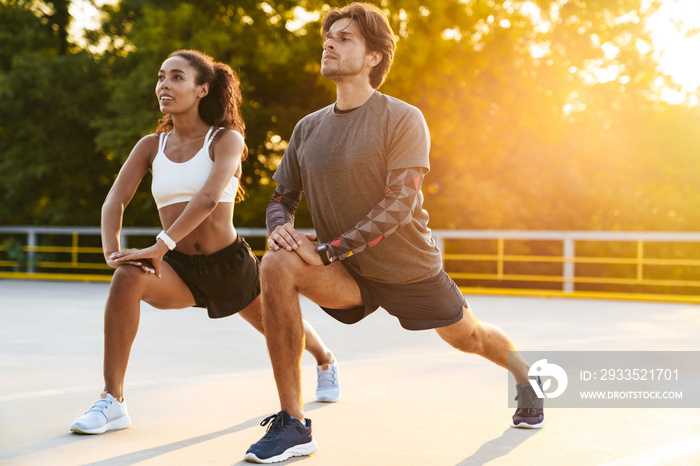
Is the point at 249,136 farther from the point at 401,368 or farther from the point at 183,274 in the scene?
the point at 183,274

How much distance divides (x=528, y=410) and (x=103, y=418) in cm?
197

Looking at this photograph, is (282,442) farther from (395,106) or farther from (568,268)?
(568,268)

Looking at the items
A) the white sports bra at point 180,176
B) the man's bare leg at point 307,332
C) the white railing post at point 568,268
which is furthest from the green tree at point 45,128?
the white sports bra at point 180,176

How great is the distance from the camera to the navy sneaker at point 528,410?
4.43 meters

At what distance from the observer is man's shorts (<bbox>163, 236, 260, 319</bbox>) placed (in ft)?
15.0

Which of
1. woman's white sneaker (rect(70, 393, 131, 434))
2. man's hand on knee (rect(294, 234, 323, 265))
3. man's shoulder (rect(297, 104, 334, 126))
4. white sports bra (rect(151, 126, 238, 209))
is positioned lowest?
woman's white sneaker (rect(70, 393, 131, 434))

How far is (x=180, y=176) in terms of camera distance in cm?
457

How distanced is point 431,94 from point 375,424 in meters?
18.4

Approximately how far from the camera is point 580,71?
25.5 meters

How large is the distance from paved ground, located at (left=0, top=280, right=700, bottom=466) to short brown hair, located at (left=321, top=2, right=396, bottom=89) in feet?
5.42

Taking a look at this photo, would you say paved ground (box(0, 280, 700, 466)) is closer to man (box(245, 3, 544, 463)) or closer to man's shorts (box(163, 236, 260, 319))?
man (box(245, 3, 544, 463))

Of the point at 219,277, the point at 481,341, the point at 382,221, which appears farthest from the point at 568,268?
the point at 382,221

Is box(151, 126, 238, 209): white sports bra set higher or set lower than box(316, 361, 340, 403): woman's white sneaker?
higher

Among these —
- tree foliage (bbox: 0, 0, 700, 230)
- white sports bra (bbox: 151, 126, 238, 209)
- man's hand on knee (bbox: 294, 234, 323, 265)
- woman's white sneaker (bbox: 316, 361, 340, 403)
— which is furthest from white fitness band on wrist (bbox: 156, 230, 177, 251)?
tree foliage (bbox: 0, 0, 700, 230)
